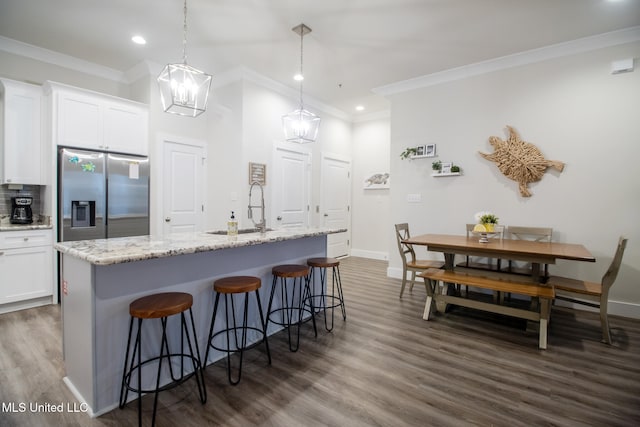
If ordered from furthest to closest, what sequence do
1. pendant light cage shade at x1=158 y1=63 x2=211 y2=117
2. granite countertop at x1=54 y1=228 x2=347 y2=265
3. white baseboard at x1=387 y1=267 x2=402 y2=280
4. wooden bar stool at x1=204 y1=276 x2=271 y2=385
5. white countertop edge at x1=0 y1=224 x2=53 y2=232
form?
white baseboard at x1=387 y1=267 x2=402 y2=280 → white countertop edge at x1=0 y1=224 x2=53 y2=232 → pendant light cage shade at x1=158 y1=63 x2=211 y2=117 → wooden bar stool at x1=204 y1=276 x2=271 y2=385 → granite countertop at x1=54 y1=228 x2=347 y2=265

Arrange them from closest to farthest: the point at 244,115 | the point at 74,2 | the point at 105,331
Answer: the point at 105,331 < the point at 74,2 < the point at 244,115

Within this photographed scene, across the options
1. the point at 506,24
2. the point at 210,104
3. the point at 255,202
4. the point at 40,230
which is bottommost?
the point at 40,230

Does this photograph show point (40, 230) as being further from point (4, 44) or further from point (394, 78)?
point (394, 78)

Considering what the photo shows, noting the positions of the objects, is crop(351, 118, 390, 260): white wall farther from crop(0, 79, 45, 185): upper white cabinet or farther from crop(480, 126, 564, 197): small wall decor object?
crop(0, 79, 45, 185): upper white cabinet

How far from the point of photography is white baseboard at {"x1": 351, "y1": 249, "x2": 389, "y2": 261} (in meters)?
6.36

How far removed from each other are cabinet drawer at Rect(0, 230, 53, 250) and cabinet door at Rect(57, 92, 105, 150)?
41.6 inches

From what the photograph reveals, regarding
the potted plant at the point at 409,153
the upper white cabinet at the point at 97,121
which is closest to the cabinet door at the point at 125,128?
the upper white cabinet at the point at 97,121

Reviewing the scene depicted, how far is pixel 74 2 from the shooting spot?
9.60ft

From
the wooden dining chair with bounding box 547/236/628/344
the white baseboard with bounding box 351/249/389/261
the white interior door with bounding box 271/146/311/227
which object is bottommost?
the white baseboard with bounding box 351/249/389/261

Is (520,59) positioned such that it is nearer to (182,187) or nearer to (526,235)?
(526,235)

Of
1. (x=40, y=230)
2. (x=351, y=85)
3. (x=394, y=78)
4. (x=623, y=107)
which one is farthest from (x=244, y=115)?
(x=623, y=107)

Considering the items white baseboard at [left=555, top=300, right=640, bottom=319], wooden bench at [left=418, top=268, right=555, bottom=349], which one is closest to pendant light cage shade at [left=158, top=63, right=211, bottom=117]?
wooden bench at [left=418, top=268, right=555, bottom=349]

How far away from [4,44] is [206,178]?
2.72 m

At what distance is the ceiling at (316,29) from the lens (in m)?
2.96
